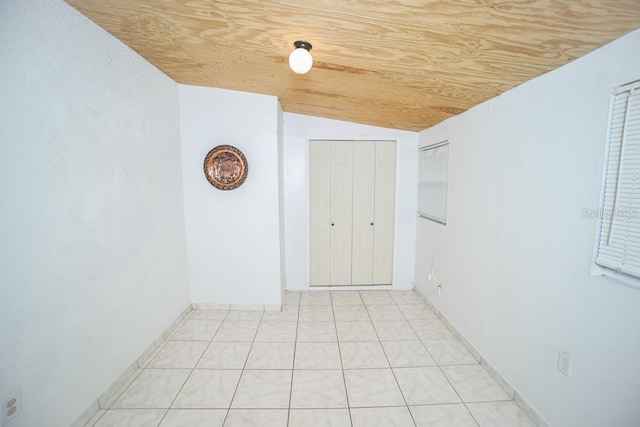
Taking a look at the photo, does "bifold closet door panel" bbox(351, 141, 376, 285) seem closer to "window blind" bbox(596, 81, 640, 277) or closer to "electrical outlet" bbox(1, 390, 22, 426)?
"window blind" bbox(596, 81, 640, 277)

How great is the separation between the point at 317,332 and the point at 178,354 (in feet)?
4.16

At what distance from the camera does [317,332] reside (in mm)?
2682

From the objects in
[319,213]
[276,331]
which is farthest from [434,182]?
[276,331]

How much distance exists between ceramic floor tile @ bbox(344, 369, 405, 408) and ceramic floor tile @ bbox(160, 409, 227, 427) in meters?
0.86

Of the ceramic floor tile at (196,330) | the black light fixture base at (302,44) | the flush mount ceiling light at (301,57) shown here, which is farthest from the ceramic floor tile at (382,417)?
the black light fixture base at (302,44)

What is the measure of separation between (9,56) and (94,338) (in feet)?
5.24

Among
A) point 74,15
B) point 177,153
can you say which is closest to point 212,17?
point 74,15

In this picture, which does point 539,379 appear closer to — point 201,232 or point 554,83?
point 554,83

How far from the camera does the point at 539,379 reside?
165cm

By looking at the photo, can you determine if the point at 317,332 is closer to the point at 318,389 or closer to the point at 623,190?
the point at 318,389

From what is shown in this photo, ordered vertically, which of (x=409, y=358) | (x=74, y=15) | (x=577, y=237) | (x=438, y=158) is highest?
(x=74, y=15)

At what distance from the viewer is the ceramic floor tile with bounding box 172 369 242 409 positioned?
1788 millimetres

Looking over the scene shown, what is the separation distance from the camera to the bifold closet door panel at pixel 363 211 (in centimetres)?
360

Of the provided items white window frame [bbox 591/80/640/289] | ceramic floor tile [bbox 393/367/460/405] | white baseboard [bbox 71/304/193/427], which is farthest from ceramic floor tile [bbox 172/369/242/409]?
white window frame [bbox 591/80/640/289]
